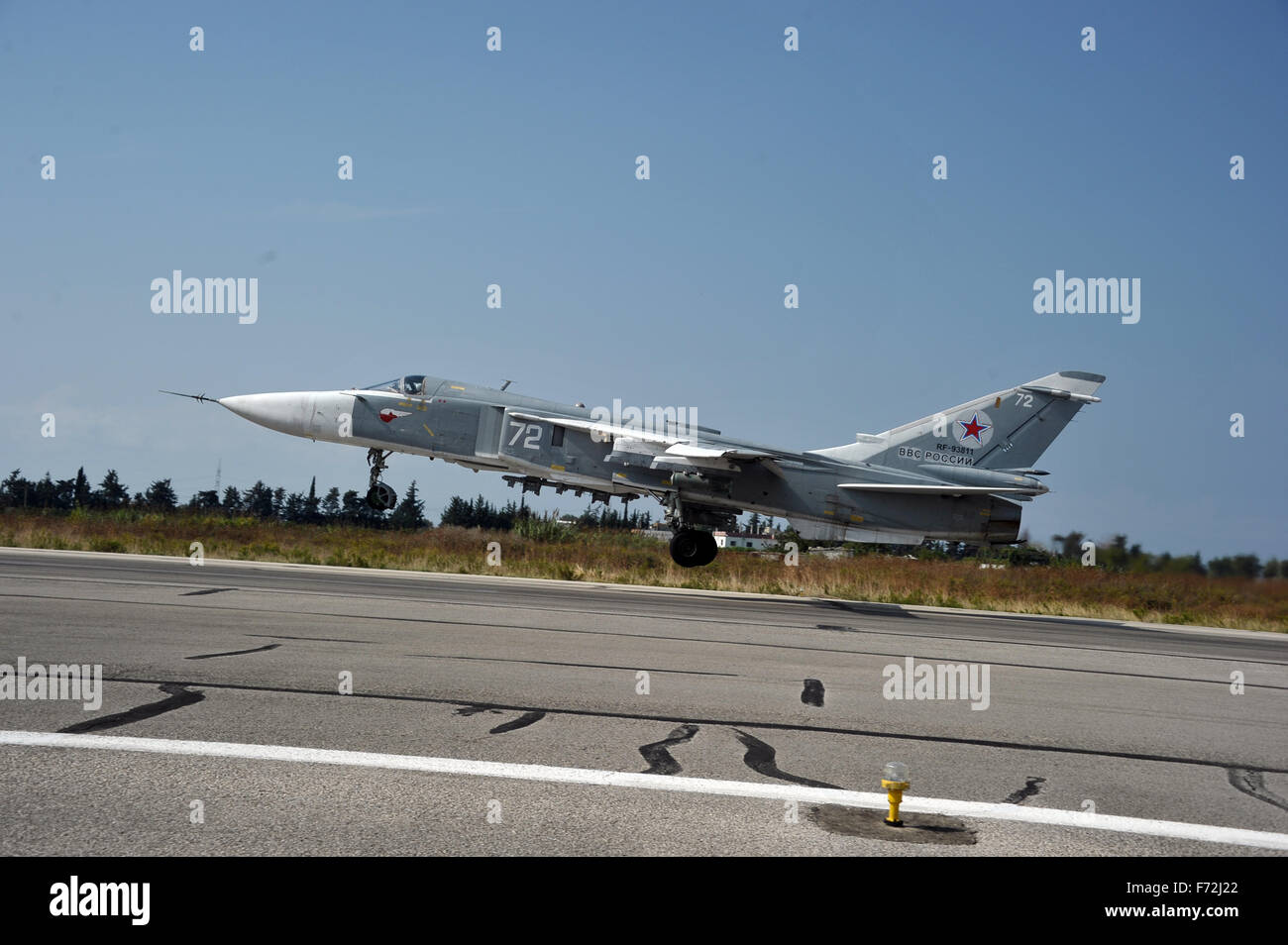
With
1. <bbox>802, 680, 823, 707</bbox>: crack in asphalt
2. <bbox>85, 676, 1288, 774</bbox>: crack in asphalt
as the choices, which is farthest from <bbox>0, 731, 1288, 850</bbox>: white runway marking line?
<bbox>802, 680, 823, 707</bbox>: crack in asphalt

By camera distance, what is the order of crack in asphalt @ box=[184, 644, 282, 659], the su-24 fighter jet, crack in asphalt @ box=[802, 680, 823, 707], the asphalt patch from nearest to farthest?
the asphalt patch → crack in asphalt @ box=[802, 680, 823, 707] → crack in asphalt @ box=[184, 644, 282, 659] → the su-24 fighter jet

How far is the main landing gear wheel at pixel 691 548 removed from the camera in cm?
2484

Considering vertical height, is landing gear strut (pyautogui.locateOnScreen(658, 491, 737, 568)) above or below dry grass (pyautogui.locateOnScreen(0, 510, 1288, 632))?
above

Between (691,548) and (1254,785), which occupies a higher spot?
(691,548)

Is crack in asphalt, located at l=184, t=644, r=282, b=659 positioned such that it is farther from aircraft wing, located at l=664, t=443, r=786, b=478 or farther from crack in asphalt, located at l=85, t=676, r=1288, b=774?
aircraft wing, located at l=664, t=443, r=786, b=478

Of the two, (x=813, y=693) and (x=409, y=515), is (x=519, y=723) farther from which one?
(x=409, y=515)

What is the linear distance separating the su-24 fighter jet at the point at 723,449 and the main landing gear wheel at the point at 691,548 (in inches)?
1.2

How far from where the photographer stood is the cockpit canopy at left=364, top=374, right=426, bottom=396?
24.2 meters

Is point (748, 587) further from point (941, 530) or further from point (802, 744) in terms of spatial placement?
point (802, 744)

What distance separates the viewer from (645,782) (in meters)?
5.91

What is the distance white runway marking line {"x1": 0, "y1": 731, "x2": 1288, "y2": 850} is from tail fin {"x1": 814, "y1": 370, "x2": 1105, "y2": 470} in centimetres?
1946

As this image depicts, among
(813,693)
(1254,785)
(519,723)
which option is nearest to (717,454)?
(813,693)

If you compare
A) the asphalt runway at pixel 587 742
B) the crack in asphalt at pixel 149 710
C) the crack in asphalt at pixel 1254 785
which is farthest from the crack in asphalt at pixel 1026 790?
the crack in asphalt at pixel 149 710

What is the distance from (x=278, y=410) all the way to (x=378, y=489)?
3473 mm
